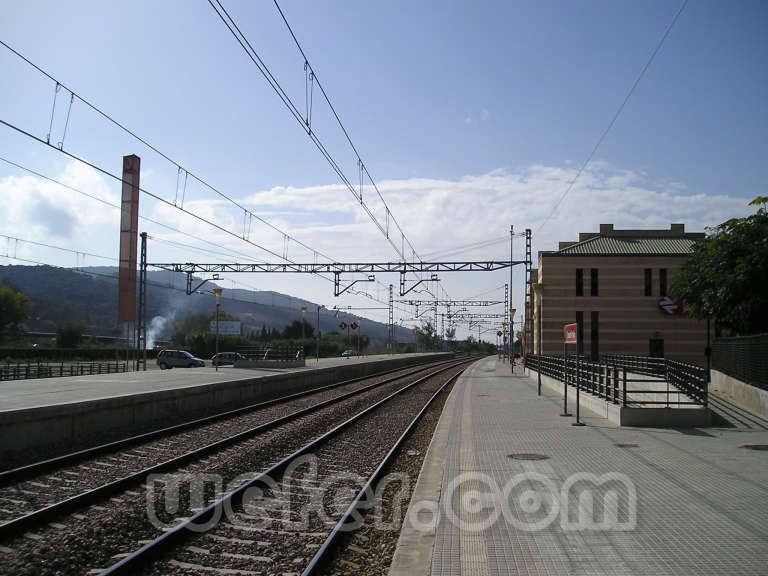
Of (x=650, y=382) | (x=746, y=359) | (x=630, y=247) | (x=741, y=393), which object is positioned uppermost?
(x=630, y=247)

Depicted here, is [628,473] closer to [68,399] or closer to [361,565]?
[361,565]

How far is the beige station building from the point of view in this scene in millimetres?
48750

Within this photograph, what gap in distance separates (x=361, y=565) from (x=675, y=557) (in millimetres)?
2695

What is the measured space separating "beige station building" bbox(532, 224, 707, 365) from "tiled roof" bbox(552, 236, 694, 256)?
0.34 meters

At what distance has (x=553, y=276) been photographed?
49.2 m

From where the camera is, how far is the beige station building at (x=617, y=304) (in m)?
48.8

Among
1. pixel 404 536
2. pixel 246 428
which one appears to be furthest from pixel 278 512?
pixel 246 428

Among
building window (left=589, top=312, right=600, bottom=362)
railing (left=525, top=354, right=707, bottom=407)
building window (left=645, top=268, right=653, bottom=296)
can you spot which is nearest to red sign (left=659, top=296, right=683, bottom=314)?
building window (left=645, top=268, right=653, bottom=296)

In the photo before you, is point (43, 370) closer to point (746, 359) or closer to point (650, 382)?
point (650, 382)

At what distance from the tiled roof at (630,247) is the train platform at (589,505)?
38411mm

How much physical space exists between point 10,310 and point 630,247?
218ft

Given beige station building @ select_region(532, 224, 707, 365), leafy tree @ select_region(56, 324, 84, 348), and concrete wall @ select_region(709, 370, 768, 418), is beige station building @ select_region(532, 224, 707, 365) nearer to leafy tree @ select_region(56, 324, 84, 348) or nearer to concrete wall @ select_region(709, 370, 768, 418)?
concrete wall @ select_region(709, 370, 768, 418)

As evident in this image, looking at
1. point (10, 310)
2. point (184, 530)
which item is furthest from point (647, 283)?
point (10, 310)

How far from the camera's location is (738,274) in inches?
941
